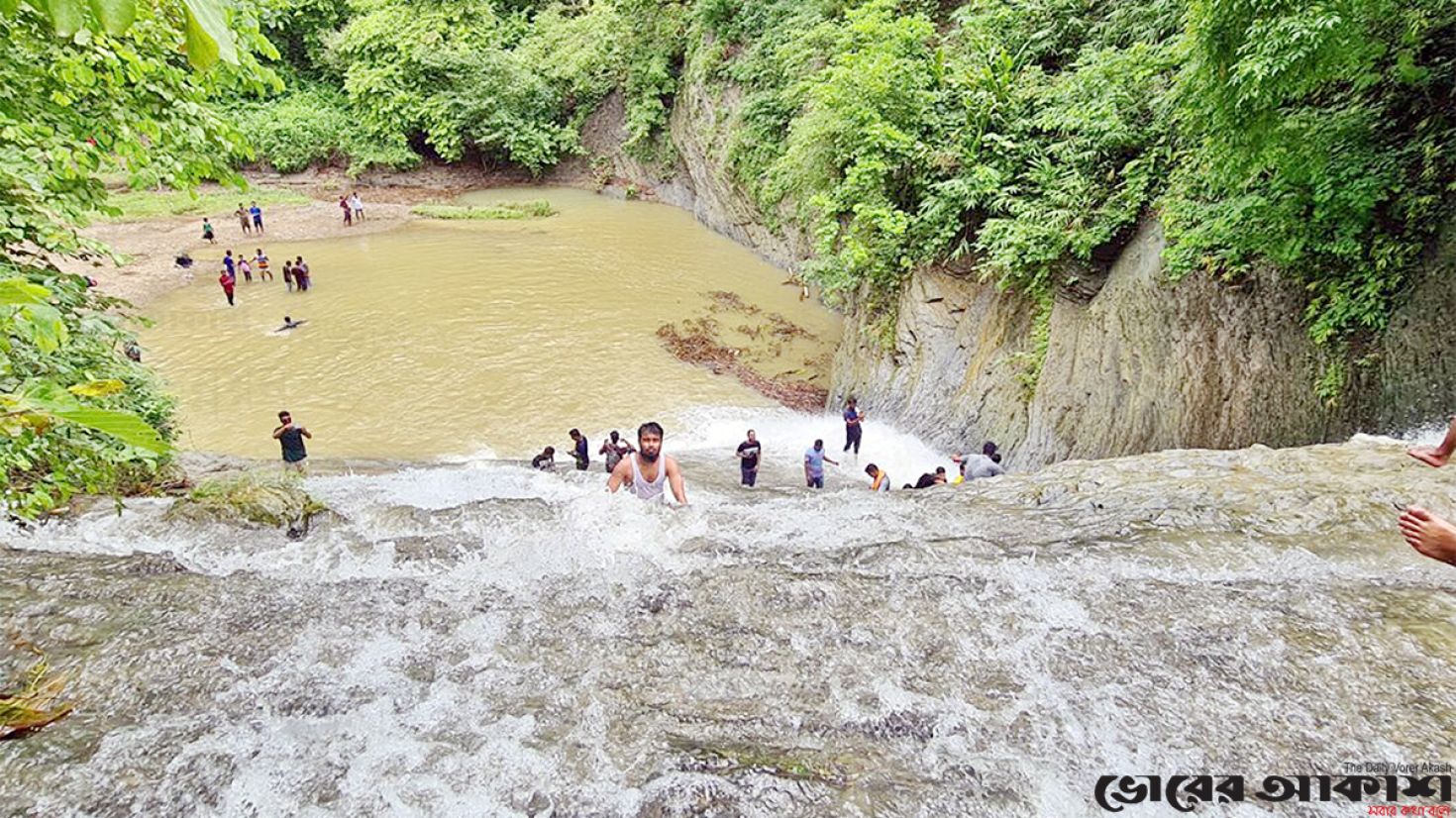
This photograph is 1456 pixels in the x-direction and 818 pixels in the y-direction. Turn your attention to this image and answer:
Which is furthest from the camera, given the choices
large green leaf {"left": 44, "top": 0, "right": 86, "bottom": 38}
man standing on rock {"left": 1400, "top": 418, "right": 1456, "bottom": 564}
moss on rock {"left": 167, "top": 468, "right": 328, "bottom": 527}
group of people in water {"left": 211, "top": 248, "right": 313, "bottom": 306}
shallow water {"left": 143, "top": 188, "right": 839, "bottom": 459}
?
group of people in water {"left": 211, "top": 248, "right": 313, "bottom": 306}

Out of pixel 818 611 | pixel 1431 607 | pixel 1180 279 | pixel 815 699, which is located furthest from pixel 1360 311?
pixel 815 699

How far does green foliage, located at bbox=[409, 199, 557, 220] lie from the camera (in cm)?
2900

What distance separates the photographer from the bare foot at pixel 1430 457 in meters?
4.78

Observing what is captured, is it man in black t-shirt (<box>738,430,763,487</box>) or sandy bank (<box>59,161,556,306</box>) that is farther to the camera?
sandy bank (<box>59,161,556,306</box>)

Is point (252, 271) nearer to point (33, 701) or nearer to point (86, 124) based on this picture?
point (86, 124)

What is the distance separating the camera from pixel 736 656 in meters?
4.01

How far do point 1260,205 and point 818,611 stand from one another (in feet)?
17.6

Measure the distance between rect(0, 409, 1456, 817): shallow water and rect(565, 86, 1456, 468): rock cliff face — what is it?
29.2 inches

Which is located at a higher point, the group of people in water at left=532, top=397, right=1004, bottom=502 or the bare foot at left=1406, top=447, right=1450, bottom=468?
the bare foot at left=1406, top=447, right=1450, bottom=468

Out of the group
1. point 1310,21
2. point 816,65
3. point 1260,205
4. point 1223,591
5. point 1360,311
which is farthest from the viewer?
point 816,65

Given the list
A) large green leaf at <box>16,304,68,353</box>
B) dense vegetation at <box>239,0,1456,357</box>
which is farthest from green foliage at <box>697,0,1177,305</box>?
large green leaf at <box>16,304,68,353</box>

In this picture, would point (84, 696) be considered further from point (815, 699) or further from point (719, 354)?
point (719, 354)

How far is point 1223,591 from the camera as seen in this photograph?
14.1 feet

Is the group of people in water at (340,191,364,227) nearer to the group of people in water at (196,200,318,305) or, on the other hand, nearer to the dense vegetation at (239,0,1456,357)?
the group of people in water at (196,200,318,305)
